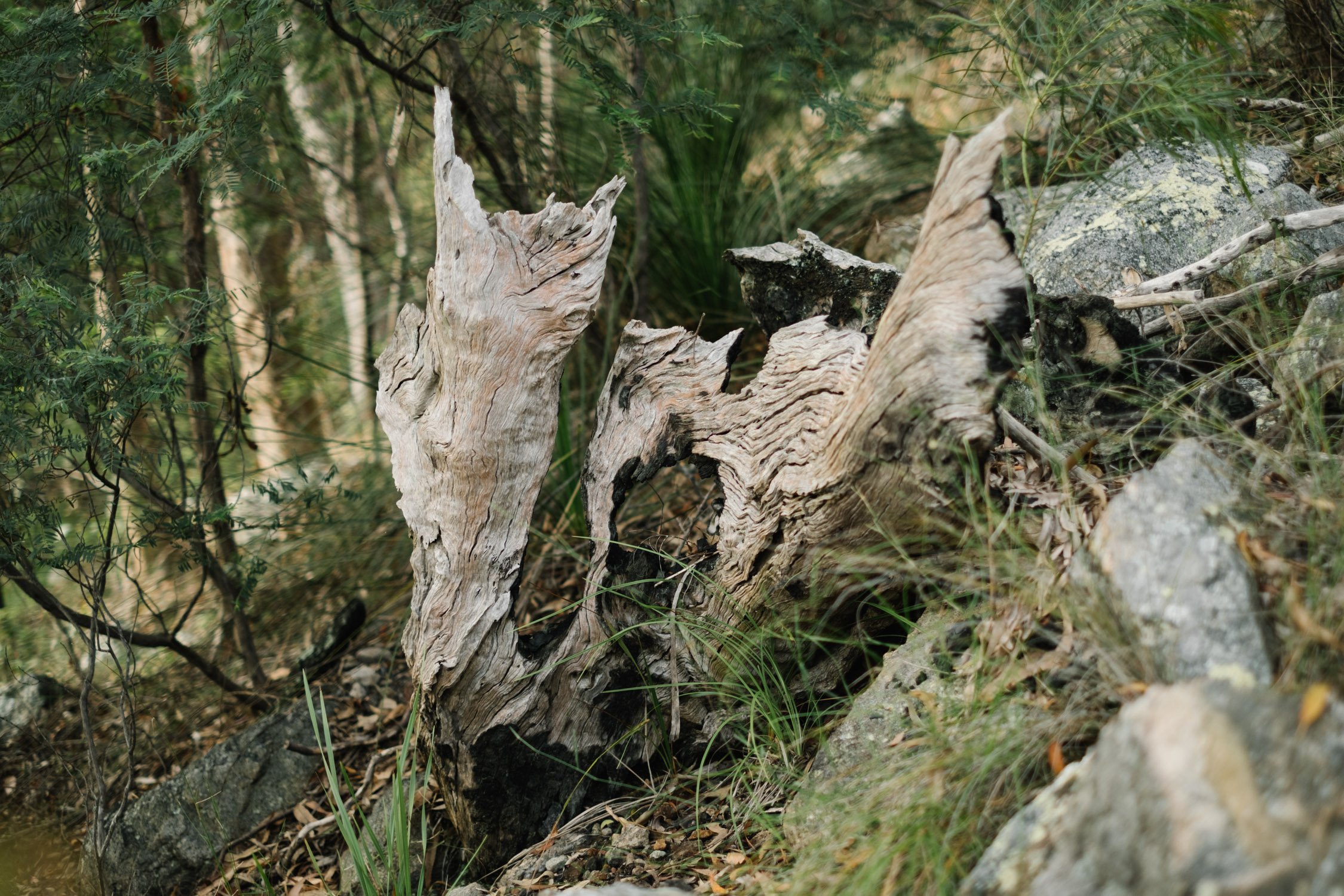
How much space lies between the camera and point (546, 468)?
98.6 inches

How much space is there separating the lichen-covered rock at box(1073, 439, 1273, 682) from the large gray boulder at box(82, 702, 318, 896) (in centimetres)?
258

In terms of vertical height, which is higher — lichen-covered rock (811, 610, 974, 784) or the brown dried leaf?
the brown dried leaf

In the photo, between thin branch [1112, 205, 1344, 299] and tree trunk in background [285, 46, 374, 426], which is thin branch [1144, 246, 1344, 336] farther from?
tree trunk in background [285, 46, 374, 426]

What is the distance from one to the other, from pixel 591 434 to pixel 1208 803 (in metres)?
2.51

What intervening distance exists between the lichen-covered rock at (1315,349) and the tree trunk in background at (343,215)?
4.13m

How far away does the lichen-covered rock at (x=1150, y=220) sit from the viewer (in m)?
2.94

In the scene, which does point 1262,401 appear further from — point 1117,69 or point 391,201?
point 391,201

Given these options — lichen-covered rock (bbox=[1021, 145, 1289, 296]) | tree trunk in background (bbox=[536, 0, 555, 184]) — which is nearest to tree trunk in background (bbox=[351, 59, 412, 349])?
tree trunk in background (bbox=[536, 0, 555, 184])

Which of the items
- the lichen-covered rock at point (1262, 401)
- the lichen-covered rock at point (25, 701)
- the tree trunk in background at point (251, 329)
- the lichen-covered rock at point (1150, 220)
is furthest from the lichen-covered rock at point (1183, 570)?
the tree trunk in background at point (251, 329)

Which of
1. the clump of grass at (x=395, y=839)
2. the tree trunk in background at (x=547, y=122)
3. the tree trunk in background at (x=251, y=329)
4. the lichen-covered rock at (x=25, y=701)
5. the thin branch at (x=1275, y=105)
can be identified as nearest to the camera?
the clump of grass at (x=395, y=839)

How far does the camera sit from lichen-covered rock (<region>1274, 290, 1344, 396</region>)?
209cm

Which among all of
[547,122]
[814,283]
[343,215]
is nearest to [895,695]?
[814,283]

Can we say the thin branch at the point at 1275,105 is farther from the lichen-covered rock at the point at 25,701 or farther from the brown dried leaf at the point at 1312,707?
the lichen-covered rock at the point at 25,701

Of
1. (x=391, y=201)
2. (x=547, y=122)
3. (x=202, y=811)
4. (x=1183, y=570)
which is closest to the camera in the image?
(x=1183, y=570)
